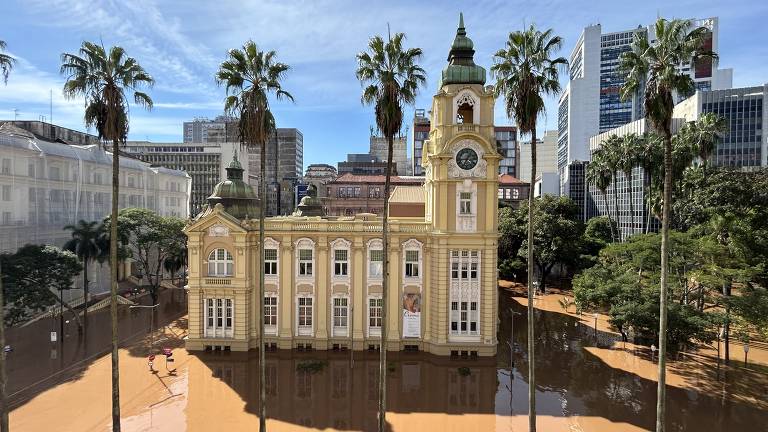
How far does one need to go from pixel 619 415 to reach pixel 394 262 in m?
17.6

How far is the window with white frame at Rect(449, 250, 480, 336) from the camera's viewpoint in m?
32.2

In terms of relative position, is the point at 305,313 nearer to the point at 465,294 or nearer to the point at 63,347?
the point at 465,294

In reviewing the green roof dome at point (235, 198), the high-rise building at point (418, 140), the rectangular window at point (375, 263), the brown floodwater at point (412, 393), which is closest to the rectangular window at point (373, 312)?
the rectangular window at point (375, 263)

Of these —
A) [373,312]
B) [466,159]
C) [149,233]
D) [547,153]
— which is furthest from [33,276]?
[547,153]

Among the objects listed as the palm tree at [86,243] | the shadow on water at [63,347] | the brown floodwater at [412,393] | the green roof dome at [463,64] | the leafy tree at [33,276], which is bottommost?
the brown floodwater at [412,393]

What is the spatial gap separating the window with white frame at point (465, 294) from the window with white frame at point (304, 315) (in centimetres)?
1147

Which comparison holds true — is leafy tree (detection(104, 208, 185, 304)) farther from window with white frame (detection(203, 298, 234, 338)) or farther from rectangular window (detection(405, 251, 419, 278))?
rectangular window (detection(405, 251, 419, 278))

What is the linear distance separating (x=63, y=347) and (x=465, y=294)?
33191 millimetres

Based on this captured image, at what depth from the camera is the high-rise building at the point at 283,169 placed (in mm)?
134500

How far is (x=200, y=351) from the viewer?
32.7 m

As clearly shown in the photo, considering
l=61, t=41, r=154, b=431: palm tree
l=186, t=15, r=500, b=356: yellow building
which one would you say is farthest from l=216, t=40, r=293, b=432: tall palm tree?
l=186, t=15, r=500, b=356: yellow building

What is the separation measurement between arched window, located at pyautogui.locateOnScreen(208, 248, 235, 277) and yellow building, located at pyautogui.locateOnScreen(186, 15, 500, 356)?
0.27ft

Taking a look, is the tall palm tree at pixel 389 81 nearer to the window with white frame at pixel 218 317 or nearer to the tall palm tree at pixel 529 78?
the tall palm tree at pixel 529 78

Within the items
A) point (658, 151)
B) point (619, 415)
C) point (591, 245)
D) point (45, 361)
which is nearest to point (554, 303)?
point (591, 245)
